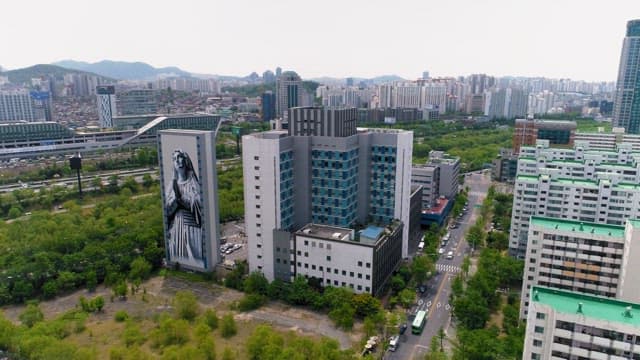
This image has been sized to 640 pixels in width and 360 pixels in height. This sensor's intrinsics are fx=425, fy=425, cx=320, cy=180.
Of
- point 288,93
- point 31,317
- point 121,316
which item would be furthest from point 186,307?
point 288,93

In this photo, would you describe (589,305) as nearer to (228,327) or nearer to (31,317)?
(228,327)

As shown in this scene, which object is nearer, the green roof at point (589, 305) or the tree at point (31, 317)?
the green roof at point (589, 305)

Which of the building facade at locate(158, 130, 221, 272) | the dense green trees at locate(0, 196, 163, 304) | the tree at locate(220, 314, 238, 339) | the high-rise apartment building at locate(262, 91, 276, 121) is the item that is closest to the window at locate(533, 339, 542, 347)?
the tree at locate(220, 314, 238, 339)

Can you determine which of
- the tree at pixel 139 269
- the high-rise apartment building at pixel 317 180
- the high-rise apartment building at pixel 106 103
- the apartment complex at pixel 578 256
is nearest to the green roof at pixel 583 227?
the apartment complex at pixel 578 256

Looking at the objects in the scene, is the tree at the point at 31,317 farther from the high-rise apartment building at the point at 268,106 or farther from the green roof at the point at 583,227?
the high-rise apartment building at the point at 268,106

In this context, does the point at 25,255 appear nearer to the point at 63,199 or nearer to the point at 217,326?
the point at 217,326
